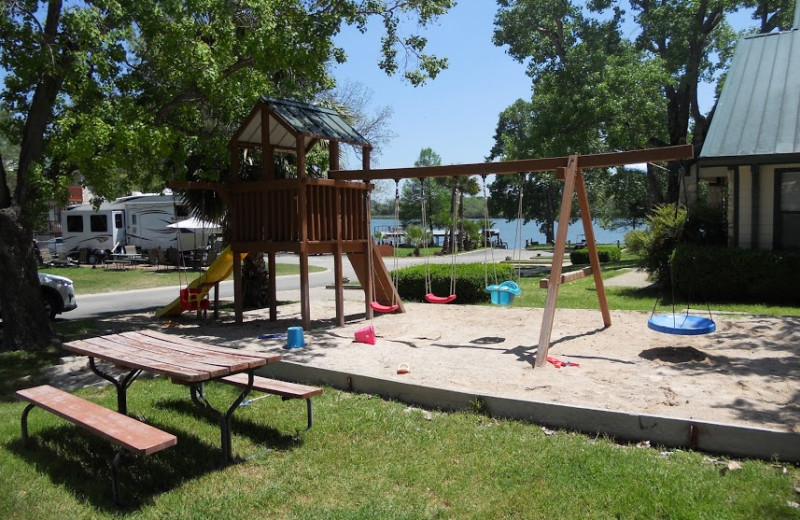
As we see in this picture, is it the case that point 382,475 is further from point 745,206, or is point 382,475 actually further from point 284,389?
point 745,206

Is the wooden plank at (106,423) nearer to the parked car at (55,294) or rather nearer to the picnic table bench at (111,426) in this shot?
the picnic table bench at (111,426)

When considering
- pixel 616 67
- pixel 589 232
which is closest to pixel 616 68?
pixel 616 67

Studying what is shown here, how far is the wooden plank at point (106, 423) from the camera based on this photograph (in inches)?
147

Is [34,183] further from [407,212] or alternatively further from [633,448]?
[407,212]

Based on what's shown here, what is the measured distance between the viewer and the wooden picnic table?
4.35 m

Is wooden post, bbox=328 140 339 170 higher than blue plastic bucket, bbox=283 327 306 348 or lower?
higher

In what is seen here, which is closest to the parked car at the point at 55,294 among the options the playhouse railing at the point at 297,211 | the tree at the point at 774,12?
the playhouse railing at the point at 297,211

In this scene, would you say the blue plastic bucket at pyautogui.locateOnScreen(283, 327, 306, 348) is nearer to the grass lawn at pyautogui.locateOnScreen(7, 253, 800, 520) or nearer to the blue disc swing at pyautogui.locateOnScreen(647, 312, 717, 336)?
the grass lawn at pyautogui.locateOnScreen(7, 253, 800, 520)

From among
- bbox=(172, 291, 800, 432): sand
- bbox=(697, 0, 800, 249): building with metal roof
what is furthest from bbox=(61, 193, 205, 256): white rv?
bbox=(697, 0, 800, 249): building with metal roof

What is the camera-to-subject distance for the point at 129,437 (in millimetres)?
3838

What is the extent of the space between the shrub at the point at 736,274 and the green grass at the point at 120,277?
1363 cm

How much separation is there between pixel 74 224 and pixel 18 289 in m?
24.8

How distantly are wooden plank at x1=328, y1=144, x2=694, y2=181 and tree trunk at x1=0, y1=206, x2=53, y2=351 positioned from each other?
470 centimetres

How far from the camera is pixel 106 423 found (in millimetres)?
4152
